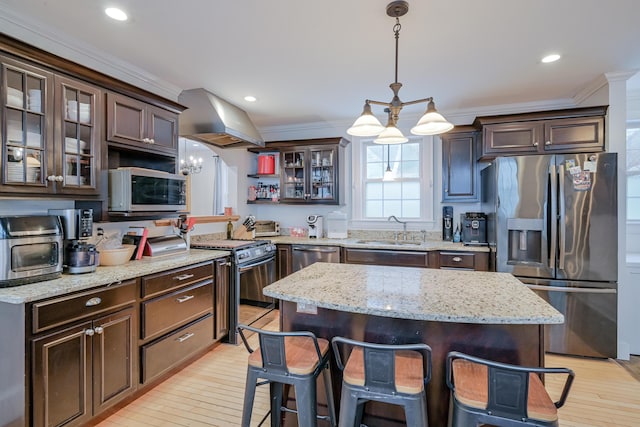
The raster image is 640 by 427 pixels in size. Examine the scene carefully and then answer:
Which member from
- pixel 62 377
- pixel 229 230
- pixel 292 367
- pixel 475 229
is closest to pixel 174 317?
pixel 62 377

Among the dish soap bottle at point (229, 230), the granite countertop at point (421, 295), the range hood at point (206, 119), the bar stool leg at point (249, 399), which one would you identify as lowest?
the bar stool leg at point (249, 399)

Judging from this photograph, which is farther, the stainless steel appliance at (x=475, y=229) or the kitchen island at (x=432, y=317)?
the stainless steel appliance at (x=475, y=229)

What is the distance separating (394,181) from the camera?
4371 mm

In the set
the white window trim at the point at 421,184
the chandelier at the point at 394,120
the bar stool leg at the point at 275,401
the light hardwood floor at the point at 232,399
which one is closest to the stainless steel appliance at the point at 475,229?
the white window trim at the point at 421,184

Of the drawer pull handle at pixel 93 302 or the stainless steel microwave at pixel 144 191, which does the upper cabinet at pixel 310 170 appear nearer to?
the stainless steel microwave at pixel 144 191

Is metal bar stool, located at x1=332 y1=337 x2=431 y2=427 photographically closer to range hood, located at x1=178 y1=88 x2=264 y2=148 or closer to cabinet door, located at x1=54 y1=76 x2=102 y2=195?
cabinet door, located at x1=54 y1=76 x2=102 y2=195

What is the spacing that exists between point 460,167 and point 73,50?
3817 mm

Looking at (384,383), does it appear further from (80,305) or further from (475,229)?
(475,229)

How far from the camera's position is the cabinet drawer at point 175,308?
7.45ft

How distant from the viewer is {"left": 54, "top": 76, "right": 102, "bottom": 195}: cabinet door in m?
2.05

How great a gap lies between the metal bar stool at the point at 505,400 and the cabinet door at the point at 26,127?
8.08ft

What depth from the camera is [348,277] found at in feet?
6.63

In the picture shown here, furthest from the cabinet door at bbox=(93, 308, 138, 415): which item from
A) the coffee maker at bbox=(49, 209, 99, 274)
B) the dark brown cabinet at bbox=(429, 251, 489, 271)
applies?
the dark brown cabinet at bbox=(429, 251, 489, 271)

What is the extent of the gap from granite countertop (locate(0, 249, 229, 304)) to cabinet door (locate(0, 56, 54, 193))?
0.57m
